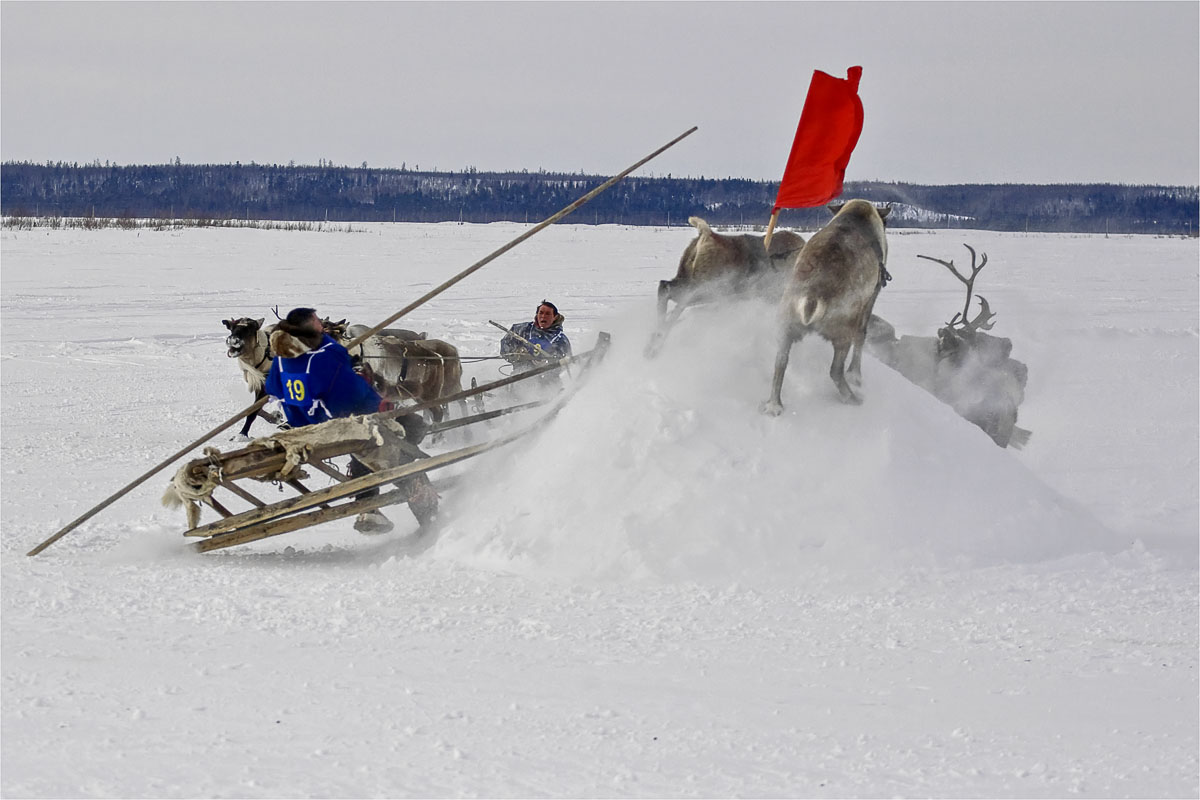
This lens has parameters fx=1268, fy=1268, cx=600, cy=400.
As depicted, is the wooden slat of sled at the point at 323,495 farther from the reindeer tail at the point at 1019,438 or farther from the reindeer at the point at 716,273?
the reindeer tail at the point at 1019,438

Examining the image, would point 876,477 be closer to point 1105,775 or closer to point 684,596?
point 684,596

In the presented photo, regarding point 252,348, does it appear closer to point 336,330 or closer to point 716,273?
point 336,330

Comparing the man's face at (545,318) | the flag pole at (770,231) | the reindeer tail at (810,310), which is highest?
the flag pole at (770,231)

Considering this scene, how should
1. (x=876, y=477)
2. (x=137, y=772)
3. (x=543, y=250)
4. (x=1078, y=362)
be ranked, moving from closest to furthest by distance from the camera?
(x=137, y=772), (x=876, y=477), (x=1078, y=362), (x=543, y=250)

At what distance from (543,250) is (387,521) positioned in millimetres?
35618

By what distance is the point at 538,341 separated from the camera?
1298 centimetres

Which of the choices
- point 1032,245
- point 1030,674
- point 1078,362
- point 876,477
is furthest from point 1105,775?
point 1032,245

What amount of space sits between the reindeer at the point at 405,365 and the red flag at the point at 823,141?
3.86 m

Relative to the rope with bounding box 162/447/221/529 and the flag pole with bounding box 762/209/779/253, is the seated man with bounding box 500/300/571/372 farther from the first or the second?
the rope with bounding box 162/447/221/529

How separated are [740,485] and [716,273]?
1.69 meters

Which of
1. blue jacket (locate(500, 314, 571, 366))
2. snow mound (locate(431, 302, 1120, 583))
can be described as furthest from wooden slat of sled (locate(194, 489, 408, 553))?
blue jacket (locate(500, 314, 571, 366))

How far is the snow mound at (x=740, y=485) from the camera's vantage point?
644 centimetres

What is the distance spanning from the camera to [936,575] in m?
6.36

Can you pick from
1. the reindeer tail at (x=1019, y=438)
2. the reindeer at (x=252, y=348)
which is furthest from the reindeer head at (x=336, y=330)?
the reindeer tail at (x=1019, y=438)
